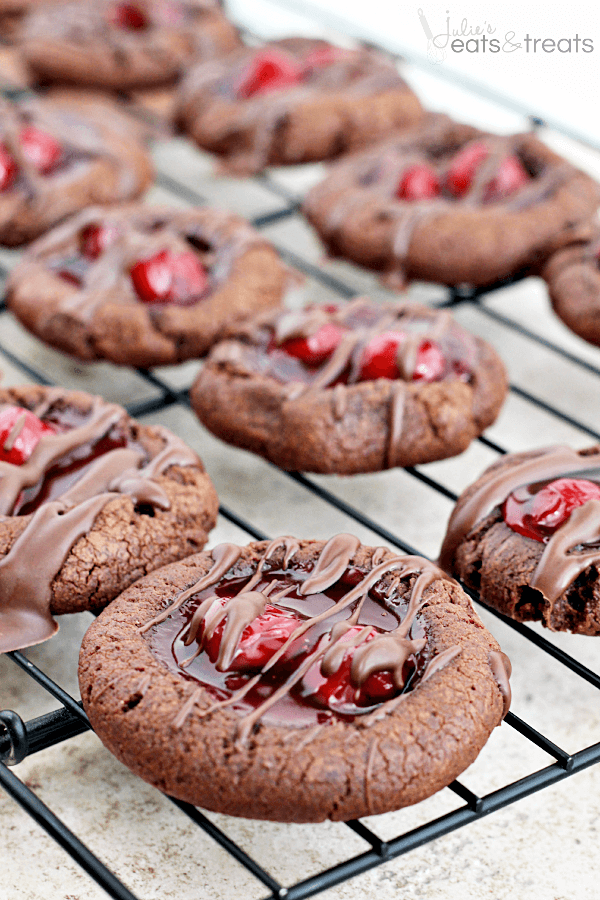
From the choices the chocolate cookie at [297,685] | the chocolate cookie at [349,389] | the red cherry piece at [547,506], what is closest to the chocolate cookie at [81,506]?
the chocolate cookie at [297,685]

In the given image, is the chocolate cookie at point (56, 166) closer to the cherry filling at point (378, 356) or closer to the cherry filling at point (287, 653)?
the cherry filling at point (378, 356)

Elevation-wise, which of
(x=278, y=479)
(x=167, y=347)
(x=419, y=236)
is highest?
(x=419, y=236)

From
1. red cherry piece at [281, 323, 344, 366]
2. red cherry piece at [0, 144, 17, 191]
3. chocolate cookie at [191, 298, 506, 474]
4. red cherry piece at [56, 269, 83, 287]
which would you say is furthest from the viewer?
red cherry piece at [0, 144, 17, 191]

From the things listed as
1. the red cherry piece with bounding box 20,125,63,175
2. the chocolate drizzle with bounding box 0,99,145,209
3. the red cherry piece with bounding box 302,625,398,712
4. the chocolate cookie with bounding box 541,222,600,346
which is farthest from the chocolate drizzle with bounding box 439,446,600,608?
the red cherry piece with bounding box 20,125,63,175

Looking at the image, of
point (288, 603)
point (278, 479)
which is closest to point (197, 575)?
point (288, 603)

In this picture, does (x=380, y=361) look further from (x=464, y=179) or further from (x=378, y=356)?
(x=464, y=179)

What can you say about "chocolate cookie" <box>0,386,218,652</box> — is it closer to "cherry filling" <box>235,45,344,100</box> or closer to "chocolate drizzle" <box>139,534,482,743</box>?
"chocolate drizzle" <box>139,534,482,743</box>

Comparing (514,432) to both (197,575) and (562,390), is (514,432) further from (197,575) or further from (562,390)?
(197,575)
